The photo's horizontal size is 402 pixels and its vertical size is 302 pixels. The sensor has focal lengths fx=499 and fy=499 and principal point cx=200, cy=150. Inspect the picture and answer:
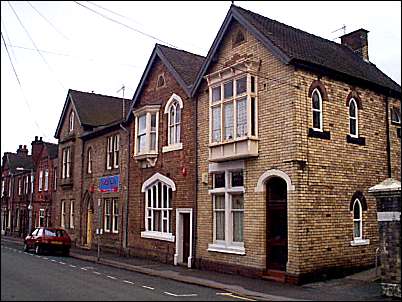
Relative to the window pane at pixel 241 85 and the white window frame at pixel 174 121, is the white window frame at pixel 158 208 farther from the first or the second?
the window pane at pixel 241 85

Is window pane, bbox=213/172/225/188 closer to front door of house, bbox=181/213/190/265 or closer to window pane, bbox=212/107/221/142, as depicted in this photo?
window pane, bbox=212/107/221/142

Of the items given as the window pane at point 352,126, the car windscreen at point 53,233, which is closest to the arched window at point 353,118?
the window pane at point 352,126

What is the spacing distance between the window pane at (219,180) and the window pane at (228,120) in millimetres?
1680

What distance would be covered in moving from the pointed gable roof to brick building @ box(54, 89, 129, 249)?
12.7 ft

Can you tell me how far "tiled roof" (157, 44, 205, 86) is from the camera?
23.1 m

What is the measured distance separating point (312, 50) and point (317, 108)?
119 inches

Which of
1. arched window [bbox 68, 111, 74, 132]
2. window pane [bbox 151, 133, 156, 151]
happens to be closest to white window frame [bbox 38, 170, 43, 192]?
arched window [bbox 68, 111, 74, 132]

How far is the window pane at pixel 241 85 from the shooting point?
18.8 m

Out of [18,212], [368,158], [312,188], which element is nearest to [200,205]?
[312,188]

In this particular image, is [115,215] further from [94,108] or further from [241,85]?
[241,85]

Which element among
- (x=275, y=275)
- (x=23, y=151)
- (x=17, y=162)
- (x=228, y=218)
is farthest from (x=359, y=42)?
(x=23, y=151)

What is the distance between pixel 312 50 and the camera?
19594 millimetres

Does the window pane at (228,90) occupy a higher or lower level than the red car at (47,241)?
higher

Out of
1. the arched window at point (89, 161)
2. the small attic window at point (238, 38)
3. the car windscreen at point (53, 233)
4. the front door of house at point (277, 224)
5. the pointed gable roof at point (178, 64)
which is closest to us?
the front door of house at point (277, 224)
